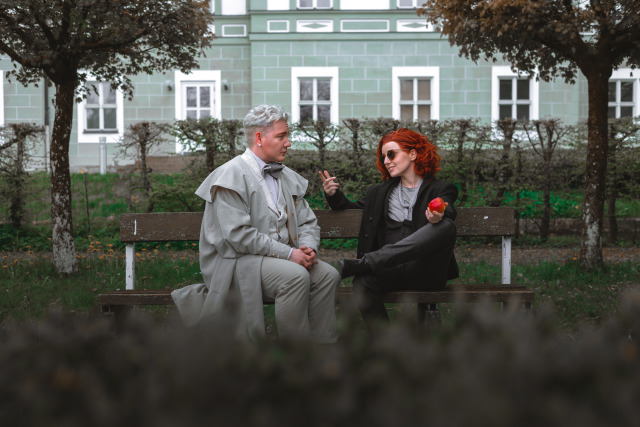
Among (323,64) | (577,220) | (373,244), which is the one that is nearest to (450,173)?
(577,220)

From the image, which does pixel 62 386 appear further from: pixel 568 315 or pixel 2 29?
pixel 2 29

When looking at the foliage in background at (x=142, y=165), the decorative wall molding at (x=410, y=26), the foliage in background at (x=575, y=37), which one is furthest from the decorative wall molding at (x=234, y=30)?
the foliage in background at (x=575, y=37)

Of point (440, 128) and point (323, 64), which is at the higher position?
point (323, 64)

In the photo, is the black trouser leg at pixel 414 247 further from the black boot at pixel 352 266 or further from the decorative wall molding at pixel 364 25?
the decorative wall molding at pixel 364 25

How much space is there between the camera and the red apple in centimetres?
403

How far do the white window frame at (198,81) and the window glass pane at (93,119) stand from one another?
6.33 feet

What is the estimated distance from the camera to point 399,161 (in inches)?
176

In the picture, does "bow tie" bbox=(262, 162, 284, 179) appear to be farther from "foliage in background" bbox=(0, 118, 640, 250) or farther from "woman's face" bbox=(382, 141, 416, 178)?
"foliage in background" bbox=(0, 118, 640, 250)

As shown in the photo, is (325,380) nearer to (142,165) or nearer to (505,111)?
(142,165)

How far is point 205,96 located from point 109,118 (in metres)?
2.38

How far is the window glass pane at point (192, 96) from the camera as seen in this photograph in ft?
55.3

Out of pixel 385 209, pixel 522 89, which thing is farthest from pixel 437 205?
pixel 522 89

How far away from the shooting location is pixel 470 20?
20.3 ft

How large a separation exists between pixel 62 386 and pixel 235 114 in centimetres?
1587
